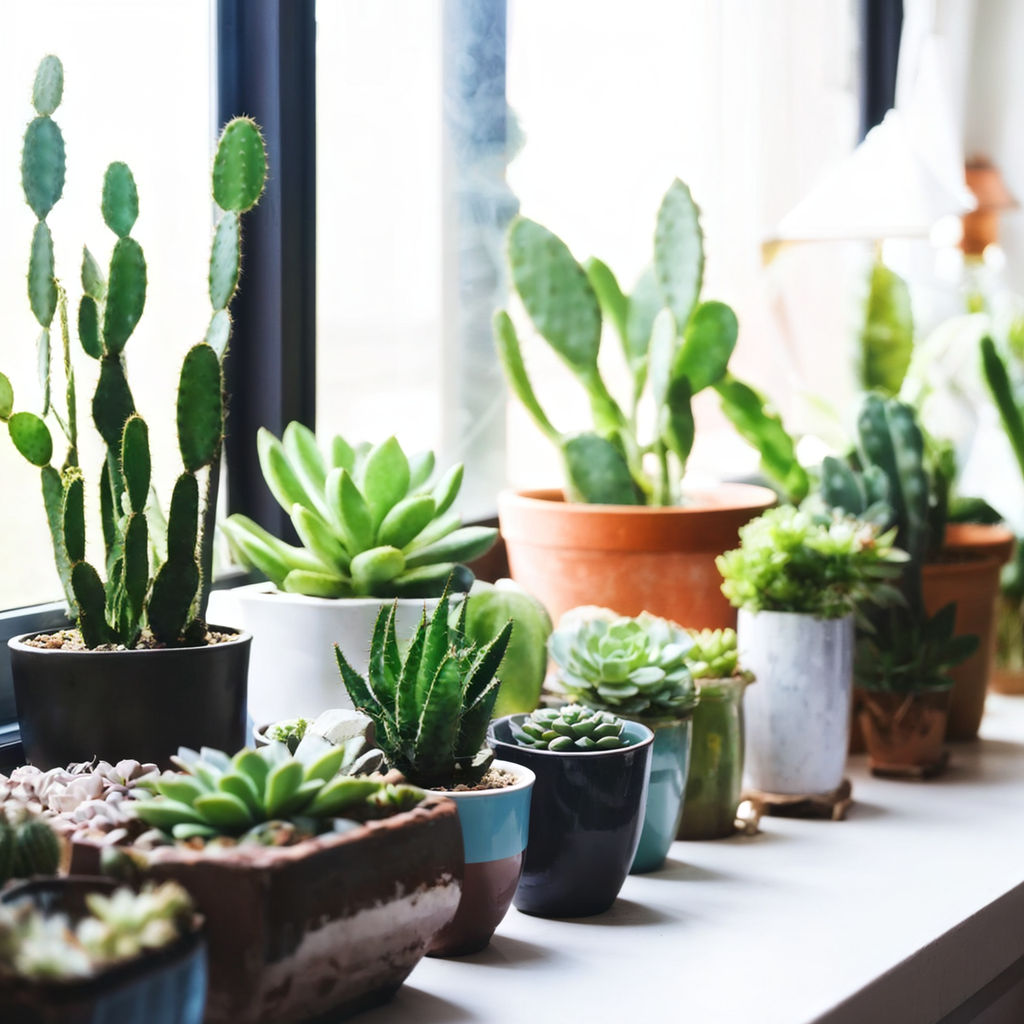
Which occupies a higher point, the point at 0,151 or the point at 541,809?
the point at 0,151

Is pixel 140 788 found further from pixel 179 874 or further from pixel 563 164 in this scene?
pixel 563 164

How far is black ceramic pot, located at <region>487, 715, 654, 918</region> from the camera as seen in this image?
776 mm

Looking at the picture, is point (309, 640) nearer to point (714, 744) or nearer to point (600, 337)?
point (714, 744)

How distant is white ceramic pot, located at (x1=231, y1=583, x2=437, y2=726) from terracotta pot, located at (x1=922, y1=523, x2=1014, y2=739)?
23.0 inches

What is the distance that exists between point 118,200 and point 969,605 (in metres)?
0.87

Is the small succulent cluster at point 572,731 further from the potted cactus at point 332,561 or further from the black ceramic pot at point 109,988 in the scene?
the black ceramic pot at point 109,988

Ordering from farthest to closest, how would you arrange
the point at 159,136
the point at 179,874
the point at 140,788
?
the point at 159,136 < the point at 140,788 < the point at 179,874

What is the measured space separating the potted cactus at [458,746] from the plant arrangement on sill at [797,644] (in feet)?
1.13

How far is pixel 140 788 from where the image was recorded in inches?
26.0

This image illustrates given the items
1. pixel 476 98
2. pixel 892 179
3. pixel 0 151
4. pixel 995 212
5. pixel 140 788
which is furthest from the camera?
pixel 995 212

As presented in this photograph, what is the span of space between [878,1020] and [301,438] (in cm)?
52

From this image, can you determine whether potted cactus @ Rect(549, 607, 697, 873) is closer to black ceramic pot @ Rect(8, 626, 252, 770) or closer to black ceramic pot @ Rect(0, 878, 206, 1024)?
black ceramic pot @ Rect(8, 626, 252, 770)

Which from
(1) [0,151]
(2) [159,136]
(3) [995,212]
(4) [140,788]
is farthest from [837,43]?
(4) [140,788]

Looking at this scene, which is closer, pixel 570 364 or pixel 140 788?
pixel 140 788
